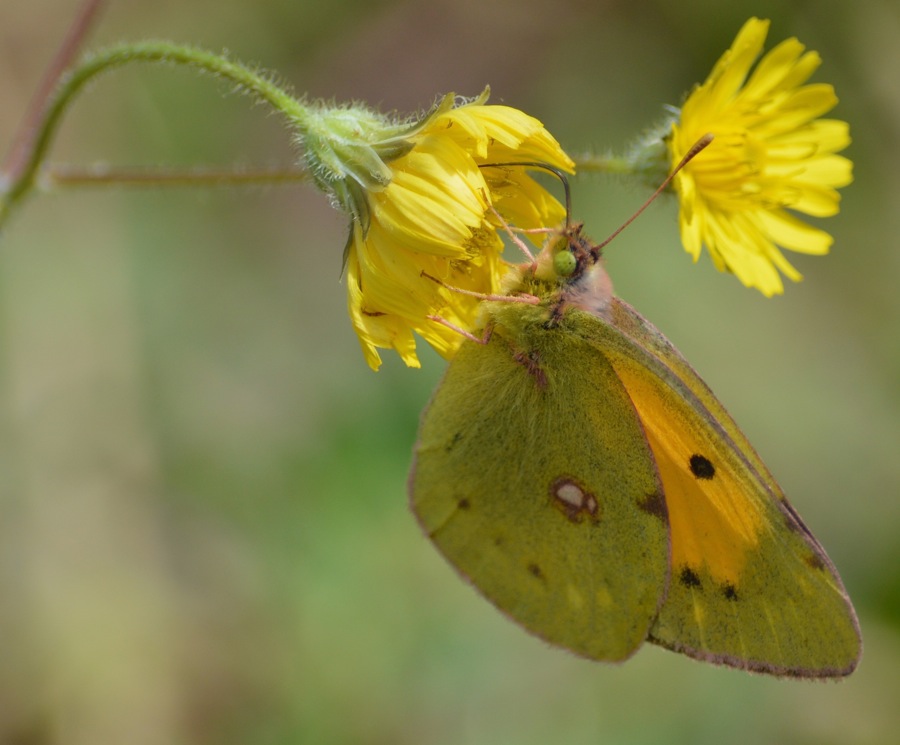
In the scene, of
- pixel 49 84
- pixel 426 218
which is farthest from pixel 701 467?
pixel 49 84

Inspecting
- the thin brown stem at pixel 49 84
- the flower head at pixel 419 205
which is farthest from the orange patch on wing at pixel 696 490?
the thin brown stem at pixel 49 84

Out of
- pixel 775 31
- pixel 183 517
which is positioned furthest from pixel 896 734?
pixel 775 31

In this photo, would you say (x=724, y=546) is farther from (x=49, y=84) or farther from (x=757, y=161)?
(x=49, y=84)

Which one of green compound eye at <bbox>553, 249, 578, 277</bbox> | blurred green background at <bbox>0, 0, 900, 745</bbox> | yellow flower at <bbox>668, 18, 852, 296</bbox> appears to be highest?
yellow flower at <bbox>668, 18, 852, 296</bbox>

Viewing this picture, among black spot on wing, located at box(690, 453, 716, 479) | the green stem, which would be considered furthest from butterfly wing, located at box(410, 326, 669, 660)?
the green stem

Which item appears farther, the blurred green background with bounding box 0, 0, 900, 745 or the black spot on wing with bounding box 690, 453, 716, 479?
the blurred green background with bounding box 0, 0, 900, 745

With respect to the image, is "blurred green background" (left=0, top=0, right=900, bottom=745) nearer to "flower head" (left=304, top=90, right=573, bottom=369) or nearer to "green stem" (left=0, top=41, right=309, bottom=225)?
"flower head" (left=304, top=90, right=573, bottom=369)

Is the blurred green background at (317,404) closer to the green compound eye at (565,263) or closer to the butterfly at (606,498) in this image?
the green compound eye at (565,263)
